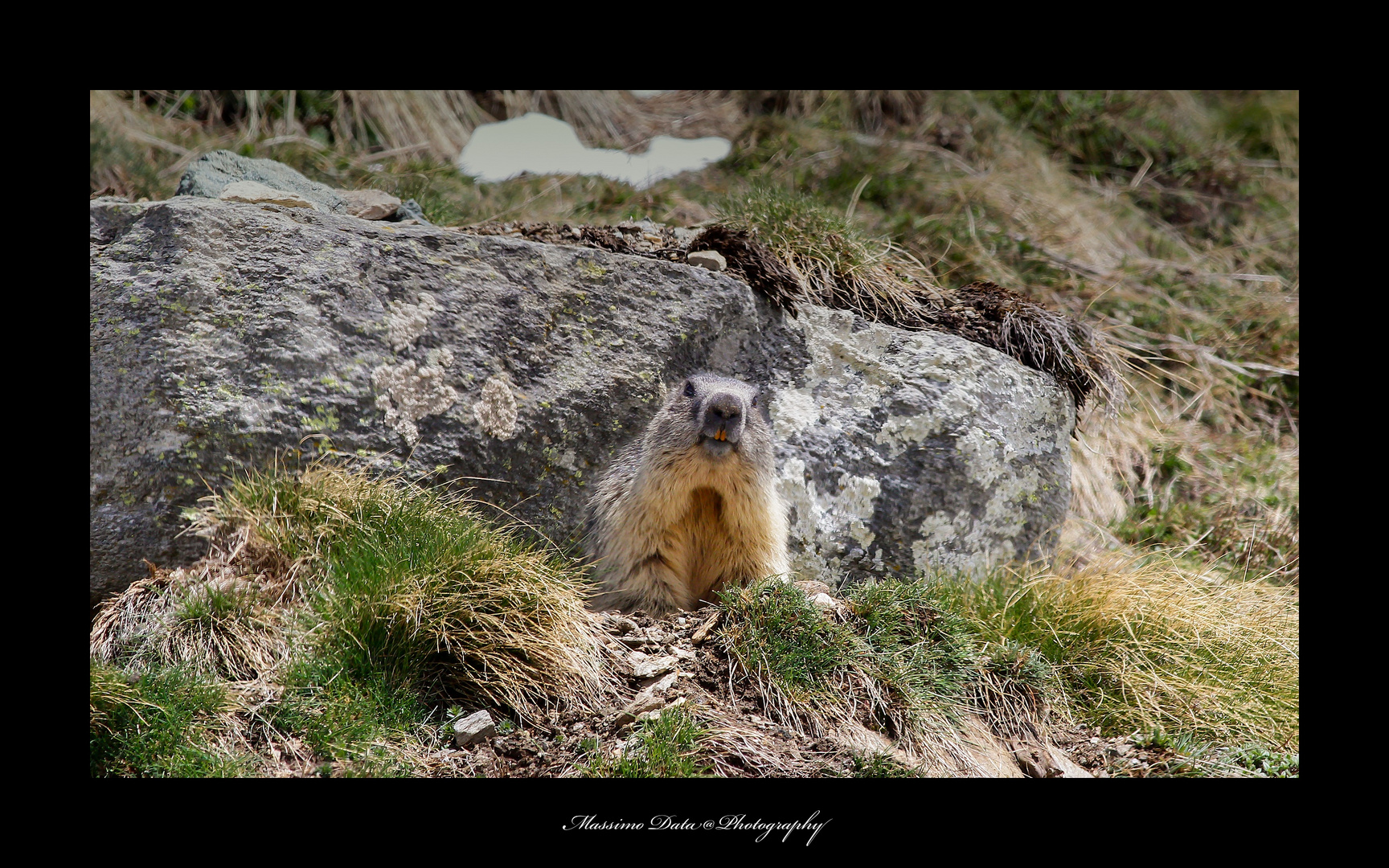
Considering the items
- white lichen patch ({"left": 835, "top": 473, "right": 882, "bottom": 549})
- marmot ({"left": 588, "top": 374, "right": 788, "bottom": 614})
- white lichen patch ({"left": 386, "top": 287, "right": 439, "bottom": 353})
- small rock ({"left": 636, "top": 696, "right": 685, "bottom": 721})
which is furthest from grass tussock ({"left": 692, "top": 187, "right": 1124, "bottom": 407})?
small rock ({"left": 636, "top": 696, "right": 685, "bottom": 721})

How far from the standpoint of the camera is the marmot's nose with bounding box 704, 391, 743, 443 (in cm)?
487

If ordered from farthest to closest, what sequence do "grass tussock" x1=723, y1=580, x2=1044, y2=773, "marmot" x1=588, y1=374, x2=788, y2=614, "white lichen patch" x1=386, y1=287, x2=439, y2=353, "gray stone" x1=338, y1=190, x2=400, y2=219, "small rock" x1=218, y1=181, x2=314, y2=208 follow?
"gray stone" x1=338, y1=190, x2=400, y2=219 < "small rock" x1=218, y1=181, x2=314, y2=208 < "white lichen patch" x1=386, y1=287, x2=439, y2=353 < "marmot" x1=588, y1=374, x2=788, y2=614 < "grass tussock" x1=723, y1=580, x2=1044, y2=773

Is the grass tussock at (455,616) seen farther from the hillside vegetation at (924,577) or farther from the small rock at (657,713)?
the small rock at (657,713)

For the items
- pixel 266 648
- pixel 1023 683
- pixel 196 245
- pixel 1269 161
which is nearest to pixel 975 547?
pixel 1023 683

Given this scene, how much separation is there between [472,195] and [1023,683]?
6987 millimetres

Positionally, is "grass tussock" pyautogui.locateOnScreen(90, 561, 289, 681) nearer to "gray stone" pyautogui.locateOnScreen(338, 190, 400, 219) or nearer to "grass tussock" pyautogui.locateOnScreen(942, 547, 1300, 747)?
"gray stone" pyautogui.locateOnScreen(338, 190, 400, 219)

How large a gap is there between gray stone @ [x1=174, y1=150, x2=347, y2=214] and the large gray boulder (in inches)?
33.5

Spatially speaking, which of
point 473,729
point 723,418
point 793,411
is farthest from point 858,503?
point 473,729

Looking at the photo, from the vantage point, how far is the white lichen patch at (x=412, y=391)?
5.24 meters

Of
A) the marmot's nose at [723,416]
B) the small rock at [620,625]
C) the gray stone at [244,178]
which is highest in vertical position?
the gray stone at [244,178]

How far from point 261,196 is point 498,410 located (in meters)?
2.09

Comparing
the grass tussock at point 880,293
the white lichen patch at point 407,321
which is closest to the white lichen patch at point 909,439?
the grass tussock at point 880,293

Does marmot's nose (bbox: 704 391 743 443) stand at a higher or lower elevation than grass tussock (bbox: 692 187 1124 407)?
lower

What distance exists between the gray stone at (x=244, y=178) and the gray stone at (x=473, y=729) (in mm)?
3768
